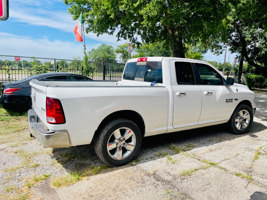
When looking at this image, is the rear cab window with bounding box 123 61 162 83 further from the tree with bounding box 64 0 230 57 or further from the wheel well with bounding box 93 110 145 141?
the tree with bounding box 64 0 230 57

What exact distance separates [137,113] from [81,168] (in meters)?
1.27

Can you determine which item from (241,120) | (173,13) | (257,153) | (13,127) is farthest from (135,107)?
(173,13)

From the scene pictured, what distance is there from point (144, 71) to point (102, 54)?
86.2 metres

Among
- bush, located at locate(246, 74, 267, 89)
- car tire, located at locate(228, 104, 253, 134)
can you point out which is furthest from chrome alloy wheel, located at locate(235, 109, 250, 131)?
bush, located at locate(246, 74, 267, 89)

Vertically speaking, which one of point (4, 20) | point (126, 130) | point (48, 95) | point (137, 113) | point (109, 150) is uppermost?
point (4, 20)

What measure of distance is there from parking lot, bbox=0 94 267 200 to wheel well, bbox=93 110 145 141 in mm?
586

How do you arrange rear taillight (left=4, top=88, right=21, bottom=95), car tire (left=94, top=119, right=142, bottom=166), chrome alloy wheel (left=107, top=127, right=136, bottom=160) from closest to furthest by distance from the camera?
car tire (left=94, top=119, right=142, bottom=166)
chrome alloy wheel (left=107, top=127, right=136, bottom=160)
rear taillight (left=4, top=88, right=21, bottom=95)

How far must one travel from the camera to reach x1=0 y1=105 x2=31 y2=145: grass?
4.29 m

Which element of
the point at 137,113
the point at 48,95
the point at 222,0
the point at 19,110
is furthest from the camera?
the point at 222,0

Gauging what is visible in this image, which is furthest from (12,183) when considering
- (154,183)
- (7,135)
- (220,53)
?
(220,53)

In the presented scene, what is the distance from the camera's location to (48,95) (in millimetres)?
2588

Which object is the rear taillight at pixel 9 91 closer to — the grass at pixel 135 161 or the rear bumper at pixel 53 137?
the rear bumper at pixel 53 137

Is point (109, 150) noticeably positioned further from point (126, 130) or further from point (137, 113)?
point (137, 113)

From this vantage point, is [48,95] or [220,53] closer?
[48,95]
